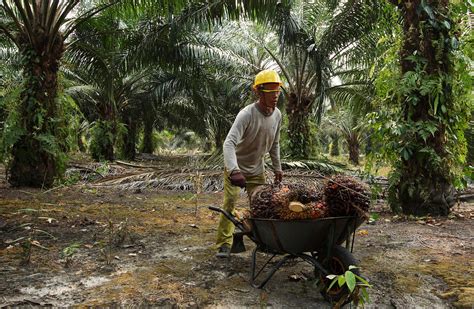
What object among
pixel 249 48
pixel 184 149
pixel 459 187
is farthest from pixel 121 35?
pixel 184 149

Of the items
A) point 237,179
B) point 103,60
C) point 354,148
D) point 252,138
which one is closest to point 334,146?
point 354,148

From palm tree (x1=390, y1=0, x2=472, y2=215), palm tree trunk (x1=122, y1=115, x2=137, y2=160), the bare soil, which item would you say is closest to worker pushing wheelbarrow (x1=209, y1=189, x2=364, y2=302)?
the bare soil

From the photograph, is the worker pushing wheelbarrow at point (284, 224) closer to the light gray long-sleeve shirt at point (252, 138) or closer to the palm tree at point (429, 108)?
the light gray long-sleeve shirt at point (252, 138)

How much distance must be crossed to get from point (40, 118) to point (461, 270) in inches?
278

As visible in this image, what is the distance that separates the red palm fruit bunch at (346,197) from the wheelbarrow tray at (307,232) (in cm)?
7

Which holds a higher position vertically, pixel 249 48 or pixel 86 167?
pixel 249 48

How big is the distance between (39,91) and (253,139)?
5645 mm

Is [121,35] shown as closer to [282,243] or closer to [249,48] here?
[249,48]

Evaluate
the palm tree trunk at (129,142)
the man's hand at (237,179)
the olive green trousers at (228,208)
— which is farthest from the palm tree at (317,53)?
the palm tree trunk at (129,142)

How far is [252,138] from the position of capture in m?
4.13

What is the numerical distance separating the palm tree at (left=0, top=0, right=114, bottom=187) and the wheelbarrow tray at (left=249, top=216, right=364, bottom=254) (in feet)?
20.1

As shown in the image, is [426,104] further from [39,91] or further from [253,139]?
[39,91]

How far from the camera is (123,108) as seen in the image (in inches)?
661

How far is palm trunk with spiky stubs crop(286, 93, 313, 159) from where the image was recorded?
467 inches
